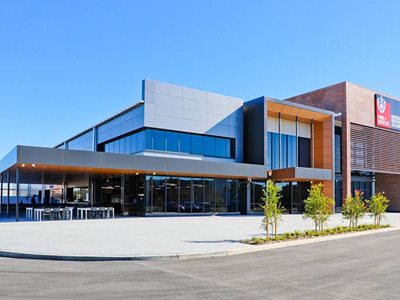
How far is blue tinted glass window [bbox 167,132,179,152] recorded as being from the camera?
30172 mm

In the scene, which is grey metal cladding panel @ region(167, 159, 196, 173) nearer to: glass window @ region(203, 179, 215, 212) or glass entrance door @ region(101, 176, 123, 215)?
glass window @ region(203, 179, 215, 212)

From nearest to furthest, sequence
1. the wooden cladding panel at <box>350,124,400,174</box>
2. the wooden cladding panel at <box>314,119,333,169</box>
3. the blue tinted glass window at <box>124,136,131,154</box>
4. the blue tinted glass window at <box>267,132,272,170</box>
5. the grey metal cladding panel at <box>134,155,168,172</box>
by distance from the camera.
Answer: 1. the grey metal cladding panel at <box>134,155,168,172</box>
2. the blue tinted glass window at <box>124,136,131,154</box>
3. the blue tinted glass window at <box>267,132,272,170</box>
4. the wooden cladding panel at <box>314,119,333,169</box>
5. the wooden cladding panel at <box>350,124,400,174</box>

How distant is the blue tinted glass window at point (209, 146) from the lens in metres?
32.1

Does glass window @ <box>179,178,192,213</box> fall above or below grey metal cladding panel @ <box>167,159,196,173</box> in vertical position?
below

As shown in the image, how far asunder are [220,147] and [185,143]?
3.51 meters

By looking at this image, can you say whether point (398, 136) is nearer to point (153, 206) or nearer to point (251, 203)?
point (251, 203)

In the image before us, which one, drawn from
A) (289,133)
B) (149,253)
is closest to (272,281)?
(149,253)

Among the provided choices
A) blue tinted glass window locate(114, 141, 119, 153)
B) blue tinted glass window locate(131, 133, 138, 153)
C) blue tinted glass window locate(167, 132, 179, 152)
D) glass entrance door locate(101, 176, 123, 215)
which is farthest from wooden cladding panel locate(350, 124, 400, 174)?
glass entrance door locate(101, 176, 123, 215)

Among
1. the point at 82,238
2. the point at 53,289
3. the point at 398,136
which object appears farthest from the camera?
the point at 398,136

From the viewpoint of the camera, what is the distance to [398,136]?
4466 cm

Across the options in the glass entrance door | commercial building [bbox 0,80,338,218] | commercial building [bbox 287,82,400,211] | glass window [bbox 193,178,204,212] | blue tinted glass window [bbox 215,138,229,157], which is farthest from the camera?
commercial building [bbox 287,82,400,211]

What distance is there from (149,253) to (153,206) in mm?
18552

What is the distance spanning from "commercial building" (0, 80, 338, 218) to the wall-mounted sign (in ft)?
19.5

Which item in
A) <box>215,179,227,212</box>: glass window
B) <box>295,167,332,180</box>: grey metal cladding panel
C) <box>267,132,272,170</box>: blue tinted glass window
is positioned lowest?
<box>215,179,227,212</box>: glass window
